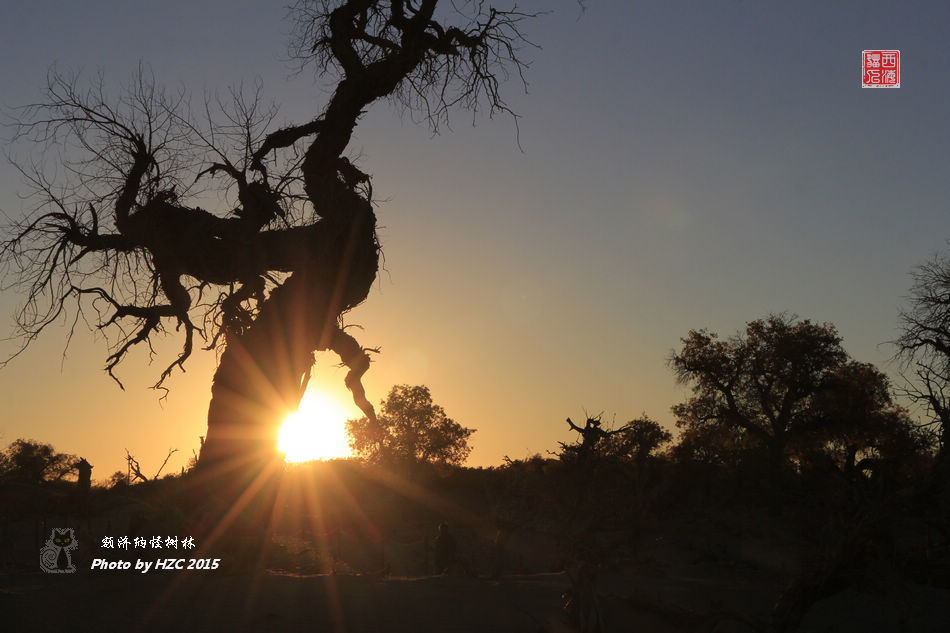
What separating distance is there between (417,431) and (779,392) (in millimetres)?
21049

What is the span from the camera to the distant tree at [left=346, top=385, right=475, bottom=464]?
150 ft

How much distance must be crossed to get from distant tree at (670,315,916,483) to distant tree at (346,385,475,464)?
16.3 metres

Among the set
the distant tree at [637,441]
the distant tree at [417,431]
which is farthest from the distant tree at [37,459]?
the distant tree at [637,441]

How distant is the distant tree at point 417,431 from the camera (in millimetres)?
45781

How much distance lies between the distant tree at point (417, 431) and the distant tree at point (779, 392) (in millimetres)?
16302

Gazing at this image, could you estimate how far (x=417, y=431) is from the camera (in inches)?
1828

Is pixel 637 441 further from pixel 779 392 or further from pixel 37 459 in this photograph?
pixel 37 459

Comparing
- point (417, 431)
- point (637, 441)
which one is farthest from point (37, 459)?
point (637, 441)
